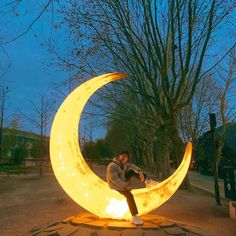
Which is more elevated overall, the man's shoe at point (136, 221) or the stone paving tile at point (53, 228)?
the man's shoe at point (136, 221)

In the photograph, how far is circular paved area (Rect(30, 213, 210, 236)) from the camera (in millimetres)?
6805

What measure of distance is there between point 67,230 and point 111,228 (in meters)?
0.85

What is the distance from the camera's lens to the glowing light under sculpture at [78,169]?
7555 millimetres

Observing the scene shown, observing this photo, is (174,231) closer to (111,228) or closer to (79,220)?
(111,228)

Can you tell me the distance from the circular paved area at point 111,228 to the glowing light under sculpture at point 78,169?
0.29 metres

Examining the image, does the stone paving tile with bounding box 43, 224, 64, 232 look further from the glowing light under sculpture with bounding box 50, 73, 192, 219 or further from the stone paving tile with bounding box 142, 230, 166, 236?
the stone paving tile with bounding box 142, 230, 166, 236

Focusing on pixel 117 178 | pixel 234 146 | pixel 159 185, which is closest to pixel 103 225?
pixel 117 178

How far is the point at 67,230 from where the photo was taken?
22.9 feet

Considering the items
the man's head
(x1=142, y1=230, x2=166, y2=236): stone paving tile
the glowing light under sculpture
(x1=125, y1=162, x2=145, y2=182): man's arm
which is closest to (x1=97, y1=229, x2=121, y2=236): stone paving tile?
(x1=142, y1=230, x2=166, y2=236): stone paving tile

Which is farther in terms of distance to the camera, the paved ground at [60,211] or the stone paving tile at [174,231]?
the paved ground at [60,211]

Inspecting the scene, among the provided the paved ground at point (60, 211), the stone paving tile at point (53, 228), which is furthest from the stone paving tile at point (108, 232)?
the paved ground at point (60, 211)

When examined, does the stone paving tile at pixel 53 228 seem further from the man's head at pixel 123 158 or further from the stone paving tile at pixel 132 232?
the man's head at pixel 123 158

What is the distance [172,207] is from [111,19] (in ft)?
24.2

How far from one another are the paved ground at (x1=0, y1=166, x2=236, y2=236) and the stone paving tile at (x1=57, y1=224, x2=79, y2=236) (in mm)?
2074
